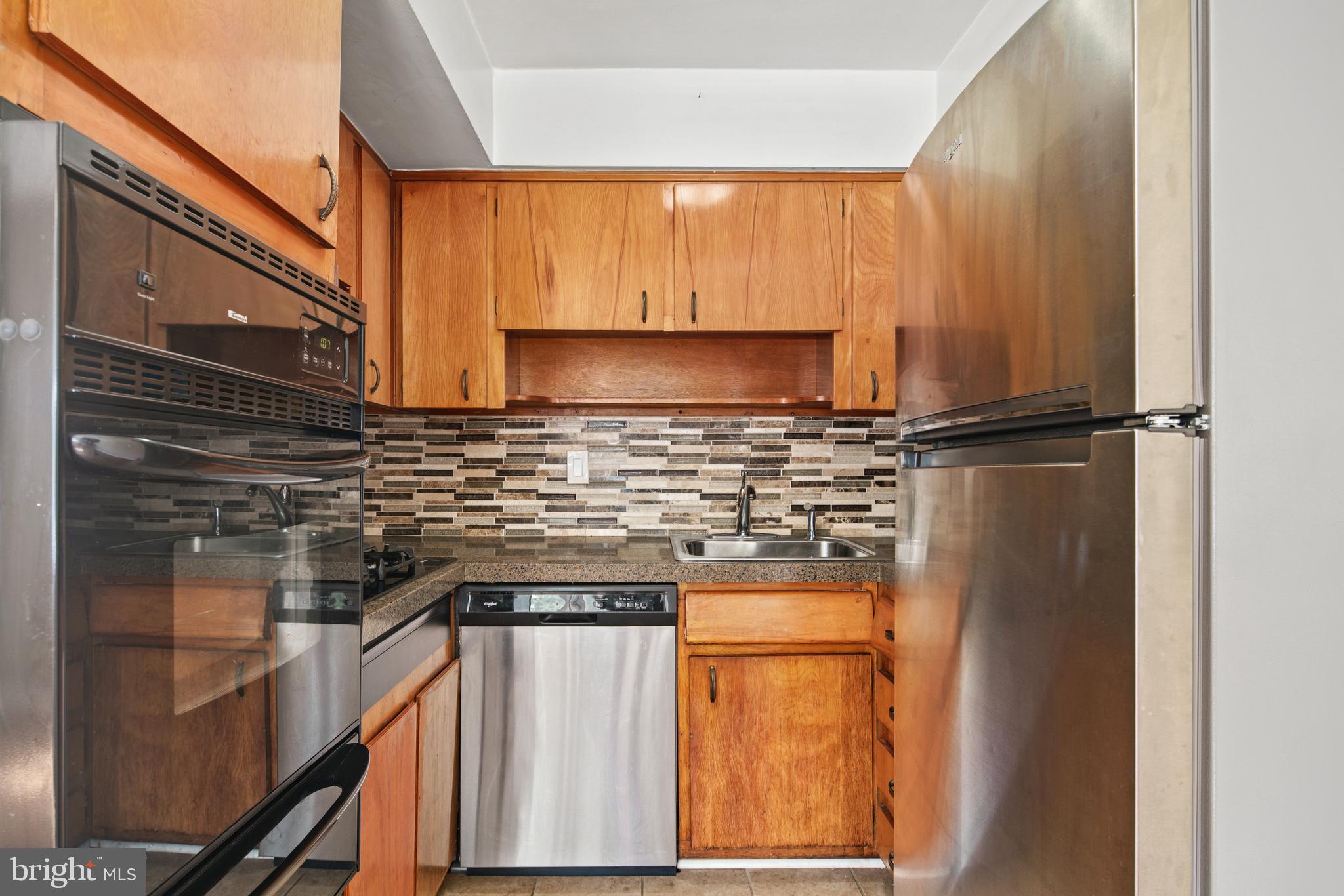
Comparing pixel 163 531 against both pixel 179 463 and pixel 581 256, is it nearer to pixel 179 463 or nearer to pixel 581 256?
pixel 179 463

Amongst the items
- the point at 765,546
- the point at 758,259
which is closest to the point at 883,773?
the point at 765,546

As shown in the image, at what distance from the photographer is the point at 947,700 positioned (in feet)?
3.38

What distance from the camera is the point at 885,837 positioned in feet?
5.91

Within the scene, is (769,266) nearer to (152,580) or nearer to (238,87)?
(238,87)

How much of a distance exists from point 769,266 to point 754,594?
3.64ft

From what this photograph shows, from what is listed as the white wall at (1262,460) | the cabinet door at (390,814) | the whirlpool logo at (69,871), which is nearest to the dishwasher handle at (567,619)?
the cabinet door at (390,814)

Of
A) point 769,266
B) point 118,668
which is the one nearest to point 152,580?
point 118,668

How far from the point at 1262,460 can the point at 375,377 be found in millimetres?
2122

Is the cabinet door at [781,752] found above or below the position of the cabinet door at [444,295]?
below

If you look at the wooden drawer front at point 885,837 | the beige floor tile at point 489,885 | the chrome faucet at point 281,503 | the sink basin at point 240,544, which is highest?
the chrome faucet at point 281,503

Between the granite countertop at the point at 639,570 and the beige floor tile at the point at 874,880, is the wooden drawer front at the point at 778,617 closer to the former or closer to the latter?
the granite countertop at the point at 639,570

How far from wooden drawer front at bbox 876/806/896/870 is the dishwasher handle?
3.15ft

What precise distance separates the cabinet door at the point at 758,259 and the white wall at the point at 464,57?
66 cm

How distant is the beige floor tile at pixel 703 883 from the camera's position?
1.80 meters
